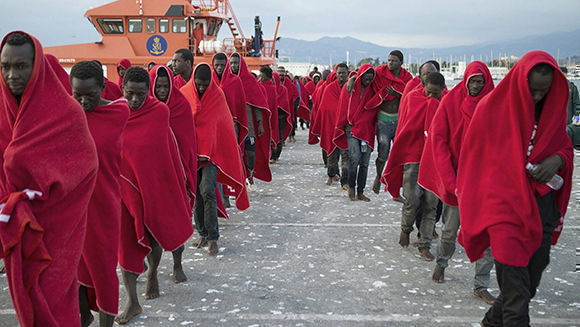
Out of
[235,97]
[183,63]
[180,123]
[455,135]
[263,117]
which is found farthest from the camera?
[263,117]

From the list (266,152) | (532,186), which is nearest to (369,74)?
(266,152)

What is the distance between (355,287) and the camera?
506 cm

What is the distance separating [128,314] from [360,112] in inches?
205

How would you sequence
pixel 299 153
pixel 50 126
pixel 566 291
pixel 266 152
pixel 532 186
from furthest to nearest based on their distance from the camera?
pixel 299 153 < pixel 266 152 < pixel 566 291 < pixel 532 186 < pixel 50 126

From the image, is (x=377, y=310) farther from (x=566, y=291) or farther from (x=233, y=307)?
(x=566, y=291)

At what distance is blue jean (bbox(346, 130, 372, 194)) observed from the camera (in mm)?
8648

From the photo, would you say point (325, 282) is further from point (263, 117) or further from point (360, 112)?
point (263, 117)

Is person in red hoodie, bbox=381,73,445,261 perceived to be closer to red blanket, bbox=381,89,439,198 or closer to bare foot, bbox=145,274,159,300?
red blanket, bbox=381,89,439,198

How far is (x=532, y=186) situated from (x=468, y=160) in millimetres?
420

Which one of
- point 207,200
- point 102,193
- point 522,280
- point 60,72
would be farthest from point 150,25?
point 522,280

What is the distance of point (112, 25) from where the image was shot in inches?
818

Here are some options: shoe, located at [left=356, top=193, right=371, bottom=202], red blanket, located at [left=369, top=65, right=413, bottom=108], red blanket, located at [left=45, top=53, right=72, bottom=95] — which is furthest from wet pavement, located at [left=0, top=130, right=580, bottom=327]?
red blanket, located at [left=45, top=53, right=72, bottom=95]

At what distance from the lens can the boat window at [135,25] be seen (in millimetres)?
20641

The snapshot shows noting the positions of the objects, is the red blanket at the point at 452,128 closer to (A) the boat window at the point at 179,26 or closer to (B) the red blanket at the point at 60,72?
(B) the red blanket at the point at 60,72
